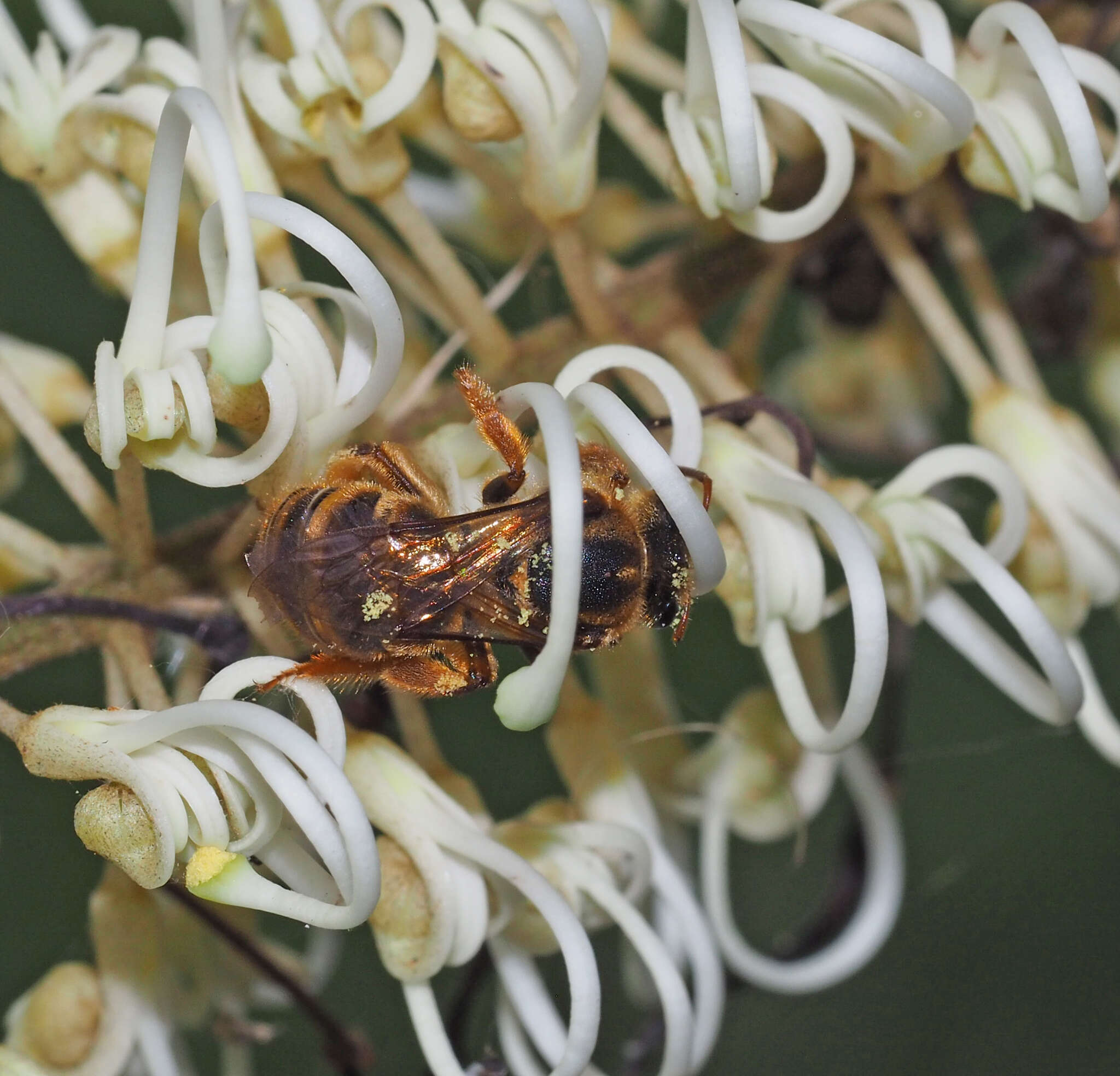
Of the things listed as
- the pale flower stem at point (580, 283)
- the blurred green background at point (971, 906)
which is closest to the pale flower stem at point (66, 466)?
the pale flower stem at point (580, 283)

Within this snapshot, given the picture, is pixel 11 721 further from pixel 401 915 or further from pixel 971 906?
pixel 971 906

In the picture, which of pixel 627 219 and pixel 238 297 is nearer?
pixel 238 297

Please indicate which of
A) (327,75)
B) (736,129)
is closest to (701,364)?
(736,129)

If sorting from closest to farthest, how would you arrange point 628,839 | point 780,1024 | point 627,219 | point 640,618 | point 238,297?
1. point 238,297
2. point 640,618
3. point 628,839
4. point 627,219
5. point 780,1024

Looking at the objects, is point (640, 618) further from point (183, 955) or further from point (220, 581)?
point (183, 955)

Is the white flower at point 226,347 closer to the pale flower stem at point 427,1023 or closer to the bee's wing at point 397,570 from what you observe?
the bee's wing at point 397,570

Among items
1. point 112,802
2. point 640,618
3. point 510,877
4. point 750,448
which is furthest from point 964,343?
point 112,802
